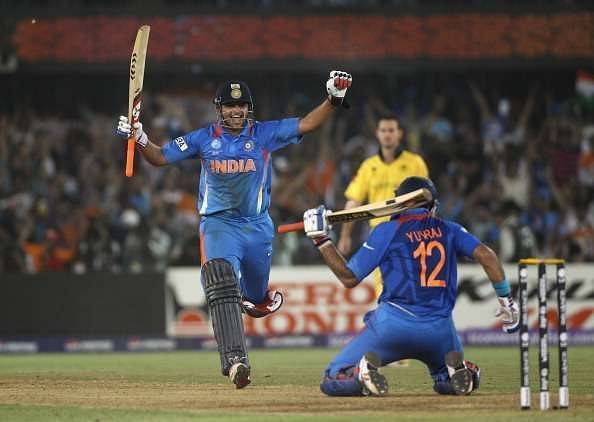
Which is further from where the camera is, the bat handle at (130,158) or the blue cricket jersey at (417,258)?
the bat handle at (130,158)

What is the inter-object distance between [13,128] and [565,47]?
903 cm

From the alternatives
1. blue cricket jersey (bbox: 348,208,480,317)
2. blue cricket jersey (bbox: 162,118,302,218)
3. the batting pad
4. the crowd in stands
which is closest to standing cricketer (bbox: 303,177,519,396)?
blue cricket jersey (bbox: 348,208,480,317)

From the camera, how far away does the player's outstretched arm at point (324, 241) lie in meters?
7.71

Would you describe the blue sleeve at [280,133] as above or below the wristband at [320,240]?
above

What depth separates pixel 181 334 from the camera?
57.2ft

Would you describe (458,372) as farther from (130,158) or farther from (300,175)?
(300,175)

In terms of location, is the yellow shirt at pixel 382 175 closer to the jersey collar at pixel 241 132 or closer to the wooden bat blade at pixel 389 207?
the jersey collar at pixel 241 132

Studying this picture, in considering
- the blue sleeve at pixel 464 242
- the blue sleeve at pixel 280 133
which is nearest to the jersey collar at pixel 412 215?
the blue sleeve at pixel 464 242

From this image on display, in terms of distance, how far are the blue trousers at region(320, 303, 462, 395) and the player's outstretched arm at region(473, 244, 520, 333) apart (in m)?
0.35

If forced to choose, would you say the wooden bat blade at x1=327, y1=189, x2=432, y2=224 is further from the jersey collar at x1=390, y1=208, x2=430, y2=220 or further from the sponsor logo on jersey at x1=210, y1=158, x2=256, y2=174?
the sponsor logo on jersey at x1=210, y1=158, x2=256, y2=174

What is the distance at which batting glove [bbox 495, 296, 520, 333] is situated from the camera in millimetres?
8203

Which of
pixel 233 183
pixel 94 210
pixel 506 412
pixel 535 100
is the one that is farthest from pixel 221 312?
pixel 535 100

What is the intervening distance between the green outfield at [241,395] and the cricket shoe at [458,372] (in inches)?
3.3

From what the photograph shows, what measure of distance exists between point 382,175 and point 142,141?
3266 mm
